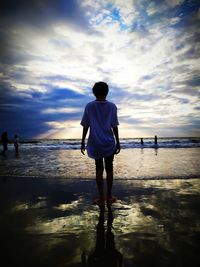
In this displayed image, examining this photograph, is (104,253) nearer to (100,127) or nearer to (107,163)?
(107,163)

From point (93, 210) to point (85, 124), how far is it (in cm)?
140

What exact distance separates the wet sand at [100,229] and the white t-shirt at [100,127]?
831 millimetres

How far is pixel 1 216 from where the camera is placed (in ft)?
9.33

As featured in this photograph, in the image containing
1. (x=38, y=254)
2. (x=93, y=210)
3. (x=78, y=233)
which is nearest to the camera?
(x=38, y=254)

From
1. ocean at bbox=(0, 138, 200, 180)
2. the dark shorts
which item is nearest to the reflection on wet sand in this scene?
the dark shorts

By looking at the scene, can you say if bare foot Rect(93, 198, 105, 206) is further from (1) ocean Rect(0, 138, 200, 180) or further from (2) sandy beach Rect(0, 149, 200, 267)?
(1) ocean Rect(0, 138, 200, 180)

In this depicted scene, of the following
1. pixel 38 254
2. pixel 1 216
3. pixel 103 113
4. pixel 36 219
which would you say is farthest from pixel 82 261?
pixel 103 113

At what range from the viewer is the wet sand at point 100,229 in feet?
5.80

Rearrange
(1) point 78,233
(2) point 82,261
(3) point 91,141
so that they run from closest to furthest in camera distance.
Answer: (2) point 82,261
(1) point 78,233
(3) point 91,141

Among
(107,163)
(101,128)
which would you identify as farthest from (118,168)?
(101,128)

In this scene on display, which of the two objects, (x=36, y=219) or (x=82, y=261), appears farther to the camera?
(x=36, y=219)

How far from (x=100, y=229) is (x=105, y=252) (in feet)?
1.68

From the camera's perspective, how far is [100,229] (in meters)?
2.36

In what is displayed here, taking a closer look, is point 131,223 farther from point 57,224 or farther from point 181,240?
point 57,224
